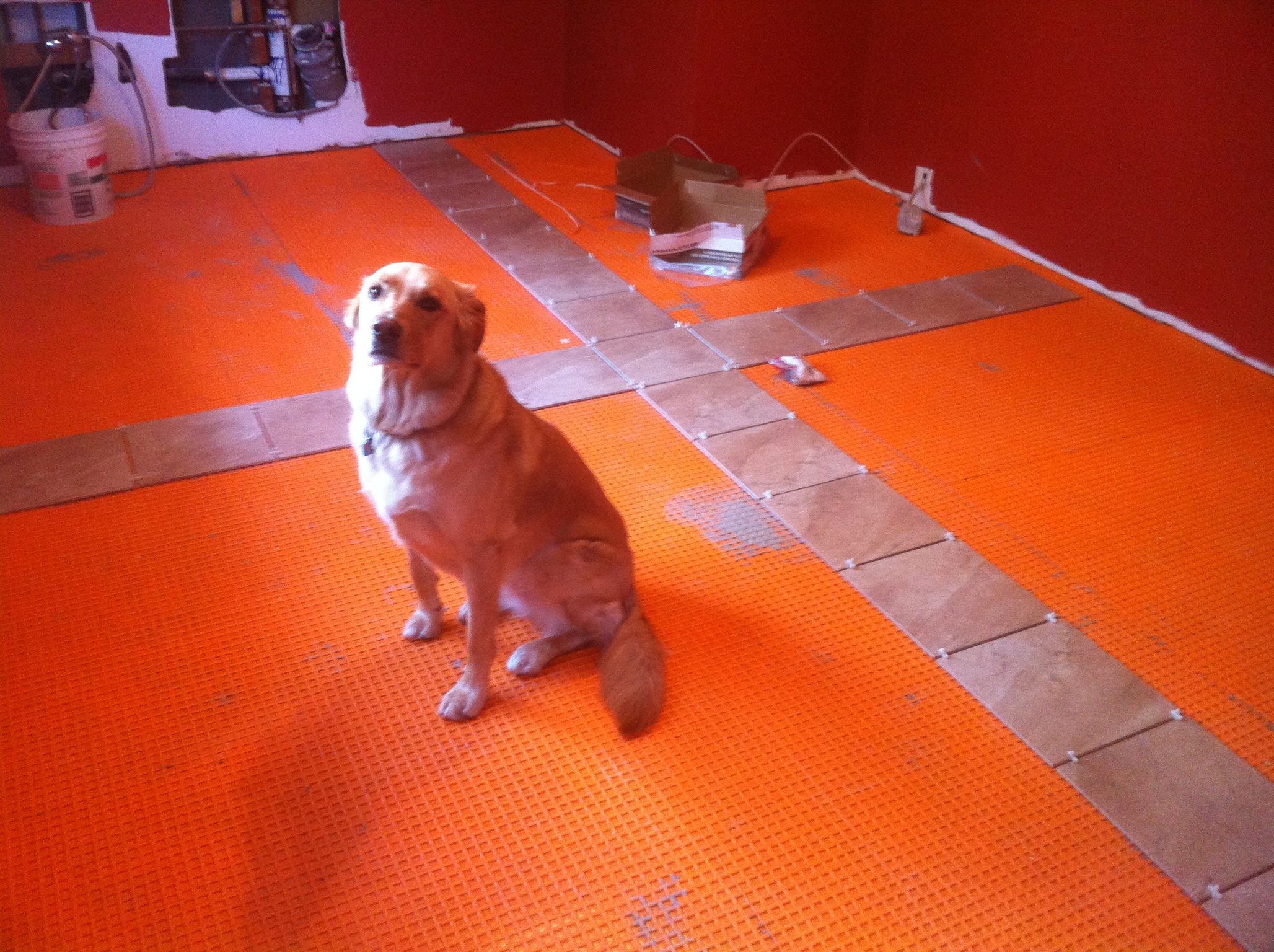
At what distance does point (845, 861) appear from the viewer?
1827 millimetres

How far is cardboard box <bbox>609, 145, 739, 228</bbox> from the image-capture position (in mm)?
4461

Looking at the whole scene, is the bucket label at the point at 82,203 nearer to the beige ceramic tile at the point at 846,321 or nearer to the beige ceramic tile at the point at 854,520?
the beige ceramic tile at the point at 846,321

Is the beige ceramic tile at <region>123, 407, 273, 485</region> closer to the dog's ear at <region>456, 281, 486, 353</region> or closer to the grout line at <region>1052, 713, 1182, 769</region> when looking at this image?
the dog's ear at <region>456, 281, 486, 353</region>

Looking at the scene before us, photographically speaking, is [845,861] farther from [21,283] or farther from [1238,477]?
[21,283]

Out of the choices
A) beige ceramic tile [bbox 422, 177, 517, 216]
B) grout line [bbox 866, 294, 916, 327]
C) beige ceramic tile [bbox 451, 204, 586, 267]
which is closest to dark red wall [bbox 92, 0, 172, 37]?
beige ceramic tile [bbox 422, 177, 517, 216]

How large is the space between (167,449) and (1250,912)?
9.08ft

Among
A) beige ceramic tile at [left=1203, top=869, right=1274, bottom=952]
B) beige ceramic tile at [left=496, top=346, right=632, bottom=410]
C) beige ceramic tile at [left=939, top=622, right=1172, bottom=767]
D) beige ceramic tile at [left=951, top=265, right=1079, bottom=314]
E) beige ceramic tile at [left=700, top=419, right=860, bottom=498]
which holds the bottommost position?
beige ceramic tile at [left=1203, top=869, right=1274, bottom=952]

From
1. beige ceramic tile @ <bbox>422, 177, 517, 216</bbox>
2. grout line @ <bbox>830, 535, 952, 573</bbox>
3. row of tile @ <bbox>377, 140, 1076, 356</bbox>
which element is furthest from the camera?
beige ceramic tile @ <bbox>422, 177, 517, 216</bbox>

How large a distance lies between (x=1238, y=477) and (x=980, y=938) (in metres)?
1.88

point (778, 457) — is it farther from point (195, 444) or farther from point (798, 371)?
point (195, 444)

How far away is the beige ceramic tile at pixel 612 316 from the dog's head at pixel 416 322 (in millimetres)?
1751

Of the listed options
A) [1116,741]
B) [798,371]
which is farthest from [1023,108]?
[1116,741]

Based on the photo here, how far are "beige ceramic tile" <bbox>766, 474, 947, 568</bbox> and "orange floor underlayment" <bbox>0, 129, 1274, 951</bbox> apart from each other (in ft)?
0.20

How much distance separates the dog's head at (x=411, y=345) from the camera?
5.70ft
